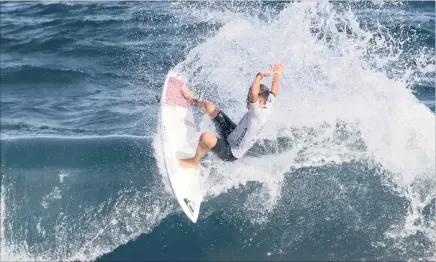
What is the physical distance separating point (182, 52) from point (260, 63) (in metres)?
3.53

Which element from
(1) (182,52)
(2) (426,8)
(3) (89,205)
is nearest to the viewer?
(3) (89,205)

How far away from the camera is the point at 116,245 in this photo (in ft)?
24.8

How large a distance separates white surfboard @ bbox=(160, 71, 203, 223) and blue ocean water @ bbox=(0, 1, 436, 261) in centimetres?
28

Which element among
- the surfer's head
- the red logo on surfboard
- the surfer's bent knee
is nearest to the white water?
the surfer's bent knee

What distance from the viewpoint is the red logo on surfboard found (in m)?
8.59

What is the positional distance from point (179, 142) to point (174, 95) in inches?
35.1

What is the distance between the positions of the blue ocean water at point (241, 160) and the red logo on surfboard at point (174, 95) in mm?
205

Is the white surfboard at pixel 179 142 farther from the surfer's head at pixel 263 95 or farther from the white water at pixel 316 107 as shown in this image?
the surfer's head at pixel 263 95


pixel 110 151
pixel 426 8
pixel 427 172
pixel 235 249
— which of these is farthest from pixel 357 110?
pixel 426 8

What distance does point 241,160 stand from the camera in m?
8.97

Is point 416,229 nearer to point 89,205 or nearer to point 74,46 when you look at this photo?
point 89,205

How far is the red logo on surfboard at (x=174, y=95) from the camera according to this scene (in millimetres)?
8594

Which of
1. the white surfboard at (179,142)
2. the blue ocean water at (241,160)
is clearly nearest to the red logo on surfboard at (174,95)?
the white surfboard at (179,142)

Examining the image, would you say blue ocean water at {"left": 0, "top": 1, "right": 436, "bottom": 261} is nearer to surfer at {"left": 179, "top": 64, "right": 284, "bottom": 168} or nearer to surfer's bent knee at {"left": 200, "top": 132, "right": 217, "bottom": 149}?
surfer at {"left": 179, "top": 64, "right": 284, "bottom": 168}
